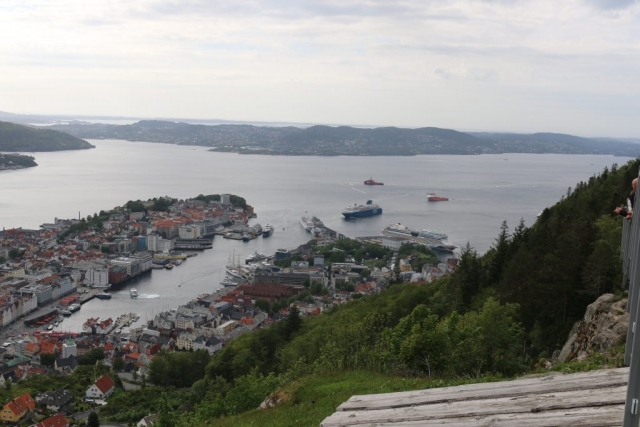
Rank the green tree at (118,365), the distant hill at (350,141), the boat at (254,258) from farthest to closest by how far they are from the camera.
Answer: the distant hill at (350,141), the boat at (254,258), the green tree at (118,365)

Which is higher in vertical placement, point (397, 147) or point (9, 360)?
point (397, 147)

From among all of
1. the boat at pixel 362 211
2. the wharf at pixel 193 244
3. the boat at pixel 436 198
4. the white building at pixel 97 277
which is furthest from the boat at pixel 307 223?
the white building at pixel 97 277

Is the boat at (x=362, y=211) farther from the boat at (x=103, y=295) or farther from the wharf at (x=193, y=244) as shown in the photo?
the boat at (x=103, y=295)

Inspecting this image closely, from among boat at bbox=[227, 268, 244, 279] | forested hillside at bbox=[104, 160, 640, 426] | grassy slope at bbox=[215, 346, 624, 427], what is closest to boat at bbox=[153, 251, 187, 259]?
boat at bbox=[227, 268, 244, 279]

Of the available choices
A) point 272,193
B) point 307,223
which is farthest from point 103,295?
point 272,193

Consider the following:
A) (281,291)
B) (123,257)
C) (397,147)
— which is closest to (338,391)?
(281,291)

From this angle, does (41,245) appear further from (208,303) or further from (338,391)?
(338,391)
